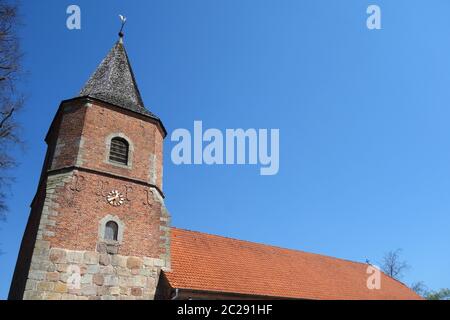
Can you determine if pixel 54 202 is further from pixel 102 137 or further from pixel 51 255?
pixel 102 137

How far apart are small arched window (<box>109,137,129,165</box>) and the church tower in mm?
40

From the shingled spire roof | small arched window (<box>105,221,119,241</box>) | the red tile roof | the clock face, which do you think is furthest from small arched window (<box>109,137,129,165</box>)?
the red tile roof

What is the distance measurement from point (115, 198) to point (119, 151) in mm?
2100

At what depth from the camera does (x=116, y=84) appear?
1741 centimetres

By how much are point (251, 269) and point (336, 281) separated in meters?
5.66

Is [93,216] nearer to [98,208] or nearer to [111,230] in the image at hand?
[98,208]

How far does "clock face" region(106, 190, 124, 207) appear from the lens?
14.0m

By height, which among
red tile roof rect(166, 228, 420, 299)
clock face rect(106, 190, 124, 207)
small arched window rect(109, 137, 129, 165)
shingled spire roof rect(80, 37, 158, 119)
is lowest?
red tile roof rect(166, 228, 420, 299)

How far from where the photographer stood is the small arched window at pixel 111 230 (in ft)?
44.3

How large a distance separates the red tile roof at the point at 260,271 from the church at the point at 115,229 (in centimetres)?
7

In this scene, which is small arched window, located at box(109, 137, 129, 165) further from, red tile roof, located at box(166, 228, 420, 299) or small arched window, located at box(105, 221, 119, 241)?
red tile roof, located at box(166, 228, 420, 299)

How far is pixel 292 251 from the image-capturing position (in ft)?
74.2
